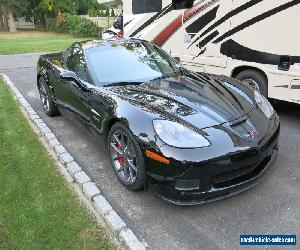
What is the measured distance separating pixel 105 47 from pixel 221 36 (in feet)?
7.77

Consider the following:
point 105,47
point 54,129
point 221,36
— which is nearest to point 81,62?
point 105,47

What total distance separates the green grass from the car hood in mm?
1252

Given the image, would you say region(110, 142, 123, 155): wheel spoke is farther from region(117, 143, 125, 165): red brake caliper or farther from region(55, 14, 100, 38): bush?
region(55, 14, 100, 38): bush

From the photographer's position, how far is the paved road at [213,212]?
3.01 meters

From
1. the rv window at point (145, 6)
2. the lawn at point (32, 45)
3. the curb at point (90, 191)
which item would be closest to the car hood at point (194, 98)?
the curb at point (90, 191)

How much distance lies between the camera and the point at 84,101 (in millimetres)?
4441

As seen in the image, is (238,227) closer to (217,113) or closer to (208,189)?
(208,189)

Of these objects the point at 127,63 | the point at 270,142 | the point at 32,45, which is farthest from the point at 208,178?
the point at 32,45

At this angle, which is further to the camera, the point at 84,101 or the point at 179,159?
the point at 84,101

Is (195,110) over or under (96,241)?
over

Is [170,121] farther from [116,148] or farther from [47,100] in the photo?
[47,100]

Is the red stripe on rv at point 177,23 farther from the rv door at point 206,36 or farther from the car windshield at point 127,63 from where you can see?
the car windshield at point 127,63

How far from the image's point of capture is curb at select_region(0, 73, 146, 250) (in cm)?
294

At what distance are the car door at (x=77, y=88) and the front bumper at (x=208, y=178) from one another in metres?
1.59
